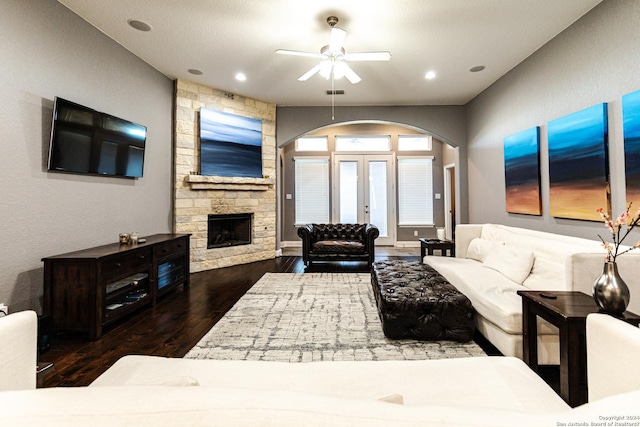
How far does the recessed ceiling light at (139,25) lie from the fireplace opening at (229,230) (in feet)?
9.34

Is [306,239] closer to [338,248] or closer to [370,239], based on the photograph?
[338,248]

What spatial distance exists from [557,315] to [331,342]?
1522 mm

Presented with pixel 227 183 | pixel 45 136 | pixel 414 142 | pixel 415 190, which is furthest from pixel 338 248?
pixel 414 142

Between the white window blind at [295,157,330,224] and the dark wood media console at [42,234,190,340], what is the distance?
4.64 meters

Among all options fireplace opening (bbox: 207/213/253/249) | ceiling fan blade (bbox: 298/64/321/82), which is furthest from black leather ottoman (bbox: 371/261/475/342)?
fireplace opening (bbox: 207/213/253/249)

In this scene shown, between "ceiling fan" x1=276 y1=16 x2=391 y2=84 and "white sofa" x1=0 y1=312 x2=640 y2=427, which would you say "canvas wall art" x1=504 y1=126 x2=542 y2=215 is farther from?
"white sofa" x1=0 y1=312 x2=640 y2=427

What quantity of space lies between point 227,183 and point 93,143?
88.3 inches

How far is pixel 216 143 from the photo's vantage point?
514 cm

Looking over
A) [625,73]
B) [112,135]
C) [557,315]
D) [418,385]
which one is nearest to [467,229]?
[625,73]

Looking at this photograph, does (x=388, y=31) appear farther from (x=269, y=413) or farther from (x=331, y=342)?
(x=269, y=413)

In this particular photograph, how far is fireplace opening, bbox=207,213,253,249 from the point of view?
5.37 m

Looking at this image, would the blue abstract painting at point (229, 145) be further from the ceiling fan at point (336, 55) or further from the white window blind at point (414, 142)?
the white window blind at point (414, 142)

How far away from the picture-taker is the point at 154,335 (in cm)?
264

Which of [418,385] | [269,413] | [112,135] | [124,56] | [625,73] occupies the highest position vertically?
[124,56]
